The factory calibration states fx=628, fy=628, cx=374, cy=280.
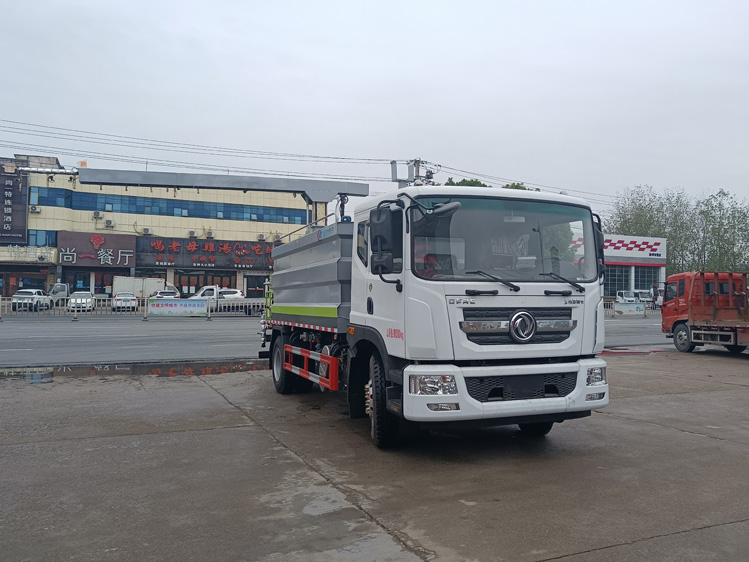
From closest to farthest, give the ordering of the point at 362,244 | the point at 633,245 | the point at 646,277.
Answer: the point at 362,244 → the point at 633,245 → the point at 646,277

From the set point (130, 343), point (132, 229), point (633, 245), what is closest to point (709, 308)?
point (130, 343)

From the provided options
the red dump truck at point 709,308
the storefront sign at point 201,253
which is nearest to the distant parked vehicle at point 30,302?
the storefront sign at point 201,253

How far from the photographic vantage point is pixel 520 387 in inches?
240

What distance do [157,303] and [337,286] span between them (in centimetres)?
2816

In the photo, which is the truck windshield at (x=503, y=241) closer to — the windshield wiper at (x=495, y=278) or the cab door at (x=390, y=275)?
the windshield wiper at (x=495, y=278)

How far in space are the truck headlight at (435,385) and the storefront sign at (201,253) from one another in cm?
4883

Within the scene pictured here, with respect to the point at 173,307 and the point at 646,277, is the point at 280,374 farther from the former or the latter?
the point at 646,277

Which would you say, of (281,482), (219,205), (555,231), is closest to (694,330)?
(555,231)

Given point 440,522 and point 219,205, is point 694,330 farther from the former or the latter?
point 219,205

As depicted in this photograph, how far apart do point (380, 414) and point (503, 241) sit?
224 centimetres

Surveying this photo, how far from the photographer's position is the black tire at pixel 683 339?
60.8ft

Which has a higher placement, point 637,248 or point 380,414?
point 637,248

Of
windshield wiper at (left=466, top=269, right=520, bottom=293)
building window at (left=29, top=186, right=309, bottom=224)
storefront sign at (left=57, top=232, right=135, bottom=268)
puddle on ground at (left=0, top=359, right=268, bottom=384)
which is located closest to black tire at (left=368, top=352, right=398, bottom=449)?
windshield wiper at (left=466, top=269, right=520, bottom=293)

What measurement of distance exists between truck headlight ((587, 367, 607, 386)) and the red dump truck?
1283cm
